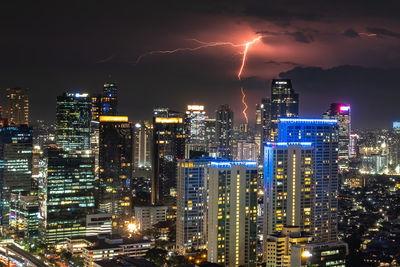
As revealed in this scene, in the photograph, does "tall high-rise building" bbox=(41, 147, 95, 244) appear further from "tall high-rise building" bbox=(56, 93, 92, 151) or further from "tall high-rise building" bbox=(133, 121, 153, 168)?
"tall high-rise building" bbox=(133, 121, 153, 168)

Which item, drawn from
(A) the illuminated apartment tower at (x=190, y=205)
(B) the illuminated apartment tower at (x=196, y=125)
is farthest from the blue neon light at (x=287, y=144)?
(B) the illuminated apartment tower at (x=196, y=125)

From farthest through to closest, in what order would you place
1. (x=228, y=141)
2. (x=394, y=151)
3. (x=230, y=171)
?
1. (x=394, y=151)
2. (x=228, y=141)
3. (x=230, y=171)

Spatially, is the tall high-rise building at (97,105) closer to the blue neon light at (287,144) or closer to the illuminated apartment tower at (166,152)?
the illuminated apartment tower at (166,152)

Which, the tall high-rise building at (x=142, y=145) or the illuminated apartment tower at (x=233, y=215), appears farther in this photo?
the tall high-rise building at (x=142, y=145)

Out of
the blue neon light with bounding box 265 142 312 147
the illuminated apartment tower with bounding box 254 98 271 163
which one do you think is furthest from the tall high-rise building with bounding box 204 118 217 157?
the blue neon light with bounding box 265 142 312 147

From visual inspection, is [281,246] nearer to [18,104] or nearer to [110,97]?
[110,97]

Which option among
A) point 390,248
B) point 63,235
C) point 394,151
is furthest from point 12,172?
point 394,151

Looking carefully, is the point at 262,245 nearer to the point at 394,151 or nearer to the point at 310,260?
the point at 310,260
